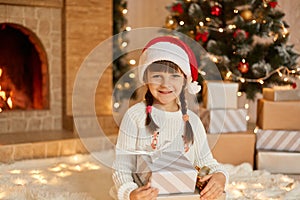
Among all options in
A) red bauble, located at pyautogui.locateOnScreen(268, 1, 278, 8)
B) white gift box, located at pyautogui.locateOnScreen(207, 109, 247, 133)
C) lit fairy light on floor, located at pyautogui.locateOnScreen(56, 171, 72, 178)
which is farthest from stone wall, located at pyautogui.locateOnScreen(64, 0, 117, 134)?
red bauble, located at pyautogui.locateOnScreen(268, 1, 278, 8)

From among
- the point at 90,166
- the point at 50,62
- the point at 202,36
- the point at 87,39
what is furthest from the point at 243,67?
the point at 50,62

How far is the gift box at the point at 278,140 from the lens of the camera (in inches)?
83.4

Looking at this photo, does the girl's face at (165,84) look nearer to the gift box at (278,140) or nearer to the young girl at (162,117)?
the young girl at (162,117)

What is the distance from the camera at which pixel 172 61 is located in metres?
1.26

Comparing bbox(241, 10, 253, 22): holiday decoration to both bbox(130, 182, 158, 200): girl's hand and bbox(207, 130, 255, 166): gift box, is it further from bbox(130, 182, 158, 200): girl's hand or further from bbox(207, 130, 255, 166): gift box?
bbox(130, 182, 158, 200): girl's hand

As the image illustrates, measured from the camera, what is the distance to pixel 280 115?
7.01ft

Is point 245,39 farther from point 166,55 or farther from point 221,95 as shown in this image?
point 166,55

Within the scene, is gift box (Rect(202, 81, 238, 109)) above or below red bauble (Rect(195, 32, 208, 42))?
below

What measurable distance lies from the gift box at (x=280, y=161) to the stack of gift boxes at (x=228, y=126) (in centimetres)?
7

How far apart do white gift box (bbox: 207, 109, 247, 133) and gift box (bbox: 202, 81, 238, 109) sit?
0.04 m

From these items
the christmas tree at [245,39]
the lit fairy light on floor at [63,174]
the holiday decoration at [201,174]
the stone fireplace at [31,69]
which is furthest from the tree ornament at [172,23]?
the holiday decoration at [201,174]

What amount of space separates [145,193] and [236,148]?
1092 mm

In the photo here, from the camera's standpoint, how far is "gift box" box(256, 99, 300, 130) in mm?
2121

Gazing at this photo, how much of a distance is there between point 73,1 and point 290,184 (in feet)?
5.91
